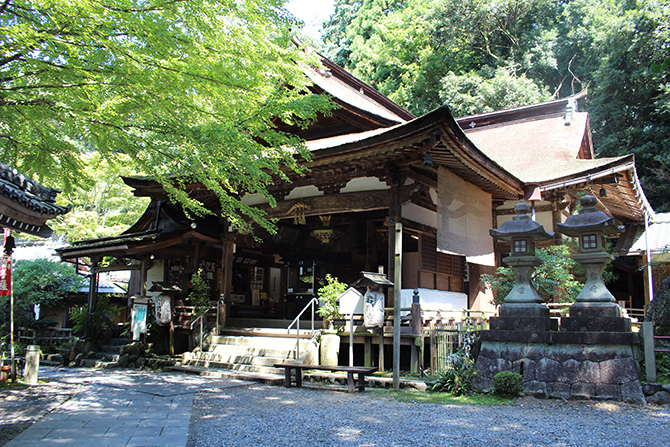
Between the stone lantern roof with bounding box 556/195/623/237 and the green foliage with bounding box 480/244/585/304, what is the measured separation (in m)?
3.72

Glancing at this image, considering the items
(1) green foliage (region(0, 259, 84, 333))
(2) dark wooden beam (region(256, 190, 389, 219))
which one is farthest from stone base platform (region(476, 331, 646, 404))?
(1) green foliage (region(0, 259, 84, 333))

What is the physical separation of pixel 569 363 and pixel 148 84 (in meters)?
6.82

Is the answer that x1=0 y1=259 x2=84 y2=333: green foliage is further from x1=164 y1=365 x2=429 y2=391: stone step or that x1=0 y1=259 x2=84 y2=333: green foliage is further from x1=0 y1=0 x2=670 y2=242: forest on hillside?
x1=164 y1=365 x2=429 y2=391: stone step

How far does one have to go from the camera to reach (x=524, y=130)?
18516mm

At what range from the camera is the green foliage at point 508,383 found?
6.65 meters

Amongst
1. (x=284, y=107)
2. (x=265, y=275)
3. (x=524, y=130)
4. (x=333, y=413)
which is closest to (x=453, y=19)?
(x=524, y=130)

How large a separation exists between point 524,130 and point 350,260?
9.53 m

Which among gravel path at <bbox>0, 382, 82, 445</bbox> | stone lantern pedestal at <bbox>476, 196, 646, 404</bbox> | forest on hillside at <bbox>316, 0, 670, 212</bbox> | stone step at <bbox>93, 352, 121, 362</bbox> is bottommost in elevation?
stone step at <bbox>93, 352, 121, 362</bbox>

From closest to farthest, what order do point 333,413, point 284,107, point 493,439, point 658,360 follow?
point 493,439 < point 333,413 < point 284,107 < point 658,360

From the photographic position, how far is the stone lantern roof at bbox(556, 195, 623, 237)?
7.16 metres

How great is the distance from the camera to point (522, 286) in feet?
24.8

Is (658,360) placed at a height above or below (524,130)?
below

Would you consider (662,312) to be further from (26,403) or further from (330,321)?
(26,403)

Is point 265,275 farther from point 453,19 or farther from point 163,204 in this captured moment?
point 453,19
